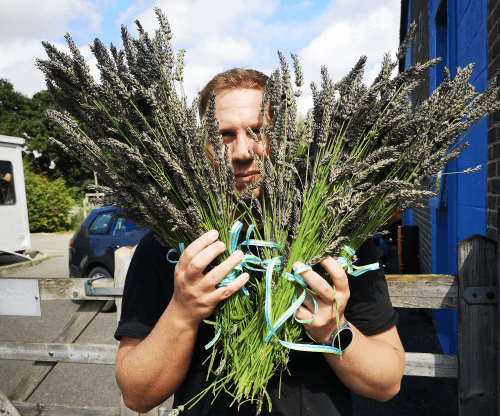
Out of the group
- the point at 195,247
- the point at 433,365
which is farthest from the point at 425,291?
the point at 195,247

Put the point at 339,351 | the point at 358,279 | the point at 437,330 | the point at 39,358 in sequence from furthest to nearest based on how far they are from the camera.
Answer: the point at 437,330 → the point at 39,358 → the point at 358,279 → the point at 339,351

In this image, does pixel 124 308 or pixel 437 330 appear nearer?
pixel 124 308

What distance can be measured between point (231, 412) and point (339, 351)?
1.64 ft

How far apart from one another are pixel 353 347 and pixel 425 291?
0.99 metres

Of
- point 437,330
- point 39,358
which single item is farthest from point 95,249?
point 437,330

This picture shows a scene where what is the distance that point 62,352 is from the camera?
2781 mm

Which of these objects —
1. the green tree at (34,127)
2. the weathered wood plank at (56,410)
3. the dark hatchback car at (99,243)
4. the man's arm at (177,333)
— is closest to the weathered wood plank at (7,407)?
the weathered wood plank at (56,410)

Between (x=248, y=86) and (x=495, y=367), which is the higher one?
(x=248, y=86)

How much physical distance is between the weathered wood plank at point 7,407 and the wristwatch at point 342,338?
8.75 feet

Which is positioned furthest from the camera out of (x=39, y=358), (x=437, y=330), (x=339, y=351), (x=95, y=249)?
(x=95, y=249)

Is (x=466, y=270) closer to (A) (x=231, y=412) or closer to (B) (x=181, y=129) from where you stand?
(A) (x=231, y=412)

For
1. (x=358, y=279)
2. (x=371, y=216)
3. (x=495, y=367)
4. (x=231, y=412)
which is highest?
(x=371, y=216)

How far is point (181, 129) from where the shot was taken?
48.1 inches

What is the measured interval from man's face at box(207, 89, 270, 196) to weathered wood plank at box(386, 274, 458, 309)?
3.81ft
